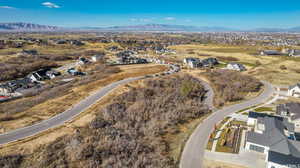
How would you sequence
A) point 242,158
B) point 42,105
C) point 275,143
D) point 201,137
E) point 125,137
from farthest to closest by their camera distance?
point 42,105
point 201,137
point 125,137
point 242,158
point 275,143

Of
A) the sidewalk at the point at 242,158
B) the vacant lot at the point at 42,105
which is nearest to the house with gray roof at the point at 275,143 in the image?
the sidewalk at the point at 242,158

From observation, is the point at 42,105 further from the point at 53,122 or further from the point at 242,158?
the point at 242,158

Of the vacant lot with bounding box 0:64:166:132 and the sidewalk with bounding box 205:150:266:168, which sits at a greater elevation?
the vacant lot with bounding box 0:64:166:132

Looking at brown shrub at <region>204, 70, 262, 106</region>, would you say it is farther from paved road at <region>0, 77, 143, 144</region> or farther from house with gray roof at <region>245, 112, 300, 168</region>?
paved road at <region>0, 77, 143, 144</region>

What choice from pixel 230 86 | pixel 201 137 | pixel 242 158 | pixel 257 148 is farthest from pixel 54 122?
pixel 230 86

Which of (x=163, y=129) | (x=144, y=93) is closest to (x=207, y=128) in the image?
(x=163, y=129)

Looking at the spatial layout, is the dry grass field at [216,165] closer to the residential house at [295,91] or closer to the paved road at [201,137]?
the paved road at [201,137]

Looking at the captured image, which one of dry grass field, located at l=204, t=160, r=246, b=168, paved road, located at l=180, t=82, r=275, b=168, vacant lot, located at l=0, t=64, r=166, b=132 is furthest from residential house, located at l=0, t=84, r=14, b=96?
dry grass field, located at l=204, t=160, r=246, b=168
